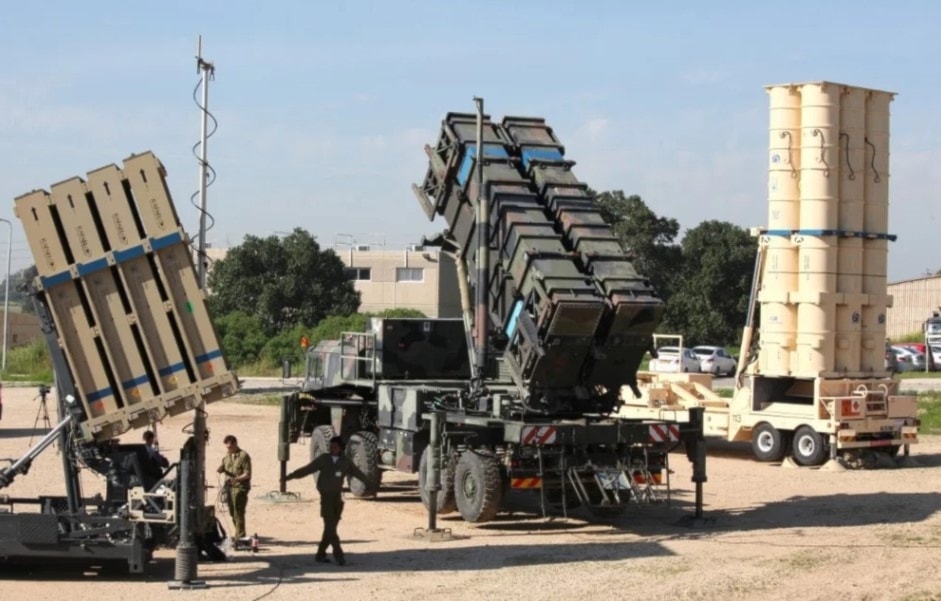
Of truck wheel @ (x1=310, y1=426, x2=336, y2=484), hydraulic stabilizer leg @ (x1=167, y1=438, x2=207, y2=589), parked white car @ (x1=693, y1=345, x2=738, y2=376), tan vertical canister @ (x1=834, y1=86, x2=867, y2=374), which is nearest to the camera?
hydraulic stabilizer leg @ (x1=167, y1=438, x2=207, y2=589)

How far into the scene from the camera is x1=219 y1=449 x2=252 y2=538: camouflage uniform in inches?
619

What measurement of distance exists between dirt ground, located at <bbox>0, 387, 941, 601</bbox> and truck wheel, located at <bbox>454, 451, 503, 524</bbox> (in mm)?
262

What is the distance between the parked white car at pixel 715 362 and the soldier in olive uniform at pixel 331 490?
41.0m

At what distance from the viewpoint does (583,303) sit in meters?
16.7

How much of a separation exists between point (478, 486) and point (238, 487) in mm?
3020

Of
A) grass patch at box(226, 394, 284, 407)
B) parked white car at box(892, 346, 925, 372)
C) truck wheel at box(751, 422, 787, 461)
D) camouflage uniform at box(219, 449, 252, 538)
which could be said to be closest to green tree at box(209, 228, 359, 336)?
grass patch at box(226, 394, 284, 407)

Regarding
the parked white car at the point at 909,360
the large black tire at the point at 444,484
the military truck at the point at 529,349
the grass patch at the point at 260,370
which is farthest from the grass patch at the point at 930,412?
the grass patch at the point at 260,370

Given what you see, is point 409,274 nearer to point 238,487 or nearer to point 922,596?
point 238,487

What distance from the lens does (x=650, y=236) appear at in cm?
7000

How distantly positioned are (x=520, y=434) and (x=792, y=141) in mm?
9872

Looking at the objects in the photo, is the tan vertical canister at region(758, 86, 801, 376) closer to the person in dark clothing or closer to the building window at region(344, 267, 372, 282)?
the person in dark clothing

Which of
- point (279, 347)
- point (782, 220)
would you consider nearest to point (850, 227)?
point (782, 220)

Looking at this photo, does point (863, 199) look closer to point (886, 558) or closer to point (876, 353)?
point (876, 353)

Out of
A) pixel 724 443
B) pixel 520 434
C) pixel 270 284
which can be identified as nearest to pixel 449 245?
pixel 520 434
